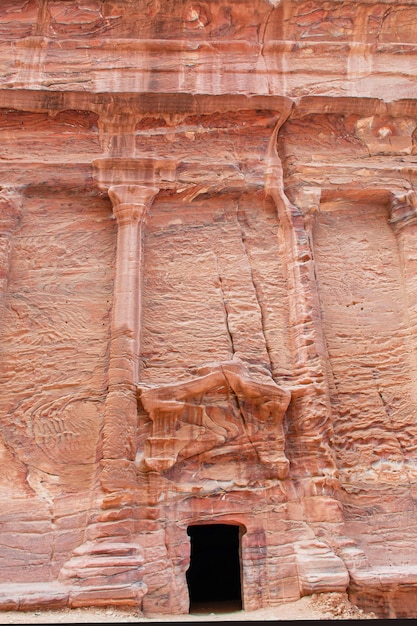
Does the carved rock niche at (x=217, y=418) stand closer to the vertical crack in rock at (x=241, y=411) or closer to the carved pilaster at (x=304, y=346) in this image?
the vertical crack in rock at (x=241, y=411)

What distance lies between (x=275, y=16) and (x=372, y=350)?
4.58 meters

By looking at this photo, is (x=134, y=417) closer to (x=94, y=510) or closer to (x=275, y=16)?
(x=94, y=510)

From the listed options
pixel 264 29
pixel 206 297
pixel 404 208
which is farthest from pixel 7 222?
pixel 404 208

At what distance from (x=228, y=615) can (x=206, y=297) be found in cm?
334

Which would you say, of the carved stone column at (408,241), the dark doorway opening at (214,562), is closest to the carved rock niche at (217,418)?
the carved stone column at (408,241)

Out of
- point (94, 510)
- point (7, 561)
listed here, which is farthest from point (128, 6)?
point (7, 561)

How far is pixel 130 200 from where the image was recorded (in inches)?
306

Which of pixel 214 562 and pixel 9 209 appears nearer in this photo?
pixel 9 209

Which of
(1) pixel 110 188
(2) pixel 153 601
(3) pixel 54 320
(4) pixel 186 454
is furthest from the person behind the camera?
(1) pixel 110 188

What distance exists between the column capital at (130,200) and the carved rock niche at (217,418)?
6.94ft

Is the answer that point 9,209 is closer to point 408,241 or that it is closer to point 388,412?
point 408,241

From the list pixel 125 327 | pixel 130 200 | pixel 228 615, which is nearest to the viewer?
pixel 228 615

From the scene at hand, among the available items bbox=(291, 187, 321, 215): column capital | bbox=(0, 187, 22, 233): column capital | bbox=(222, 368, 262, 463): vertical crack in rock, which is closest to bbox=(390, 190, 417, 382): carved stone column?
bbox=(291, 187, 321, 215): column capital

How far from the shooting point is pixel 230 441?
263 inches
